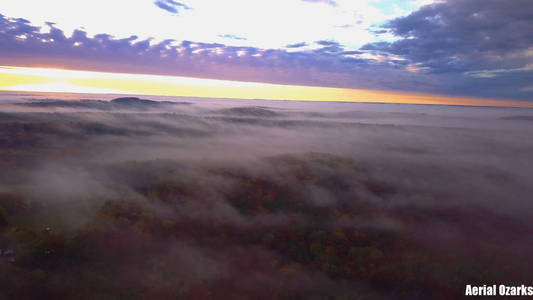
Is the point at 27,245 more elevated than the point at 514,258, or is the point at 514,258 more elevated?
the point at 27,245

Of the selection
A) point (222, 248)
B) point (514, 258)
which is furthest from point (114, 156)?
point (514, 258)

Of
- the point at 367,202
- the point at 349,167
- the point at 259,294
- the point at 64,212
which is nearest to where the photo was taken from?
the point at 259,294

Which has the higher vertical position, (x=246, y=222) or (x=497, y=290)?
(x=497, y=290)

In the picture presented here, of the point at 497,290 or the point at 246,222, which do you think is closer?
the point at 497,290

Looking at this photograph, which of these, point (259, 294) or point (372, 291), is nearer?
point (259, 294)

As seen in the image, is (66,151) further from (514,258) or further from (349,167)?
(514,258)

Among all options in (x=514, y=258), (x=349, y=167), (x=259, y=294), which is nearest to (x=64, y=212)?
(x=259, y=294)

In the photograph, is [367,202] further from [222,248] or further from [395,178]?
[222,248]

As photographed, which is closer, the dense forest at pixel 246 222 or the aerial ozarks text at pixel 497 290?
the aerial ozarks text at pixel 497 290

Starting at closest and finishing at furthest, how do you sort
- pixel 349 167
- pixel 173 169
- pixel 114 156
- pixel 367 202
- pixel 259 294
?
pixel 259 294, pixel 367 202, pixel 173 169, pixel 114 156, pixel 349 167

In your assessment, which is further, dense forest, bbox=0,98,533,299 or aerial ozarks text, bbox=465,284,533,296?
dense forest, bbox=0,98,533,299
